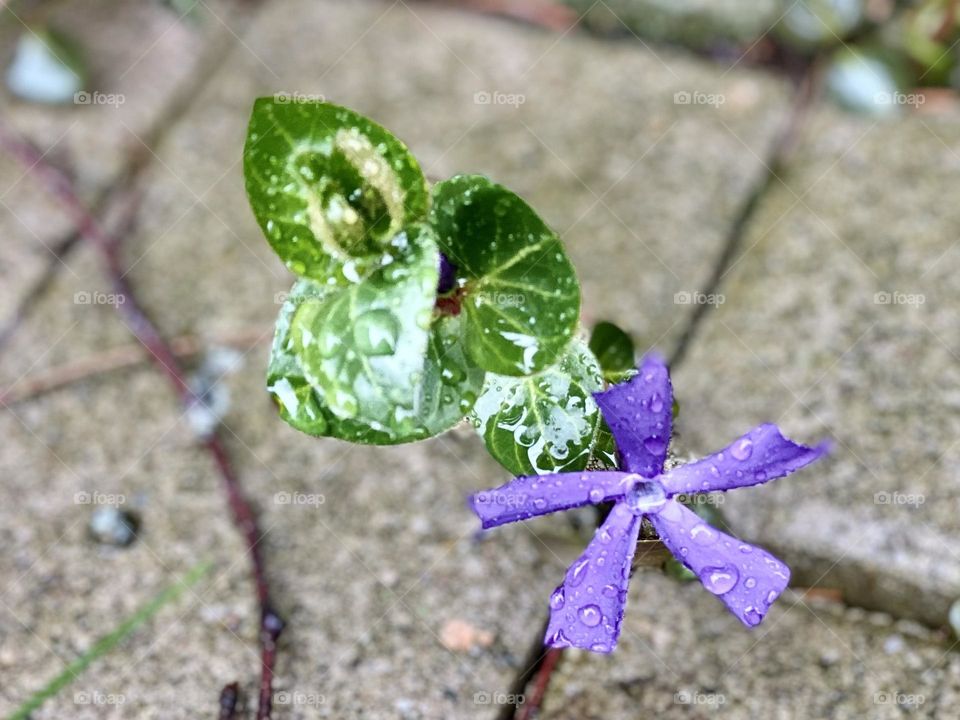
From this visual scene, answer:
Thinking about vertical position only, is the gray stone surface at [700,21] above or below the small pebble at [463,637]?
above

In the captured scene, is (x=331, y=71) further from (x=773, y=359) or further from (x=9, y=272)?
(x=773, y=359)

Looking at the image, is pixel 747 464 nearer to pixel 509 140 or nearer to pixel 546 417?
pixel 546 417

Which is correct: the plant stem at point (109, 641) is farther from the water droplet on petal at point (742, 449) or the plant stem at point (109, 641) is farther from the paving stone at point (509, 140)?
the water droplet on petal at point (742, 449)

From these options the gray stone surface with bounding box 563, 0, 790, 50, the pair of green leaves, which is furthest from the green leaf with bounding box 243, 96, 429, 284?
the gray stone surface with bounding box 563, 0, 790, 50

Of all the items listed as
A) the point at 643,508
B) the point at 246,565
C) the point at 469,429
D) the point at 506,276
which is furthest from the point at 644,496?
the point at 246,565

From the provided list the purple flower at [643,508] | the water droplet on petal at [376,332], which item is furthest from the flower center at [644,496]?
the water droplet on petal at [376,332]
